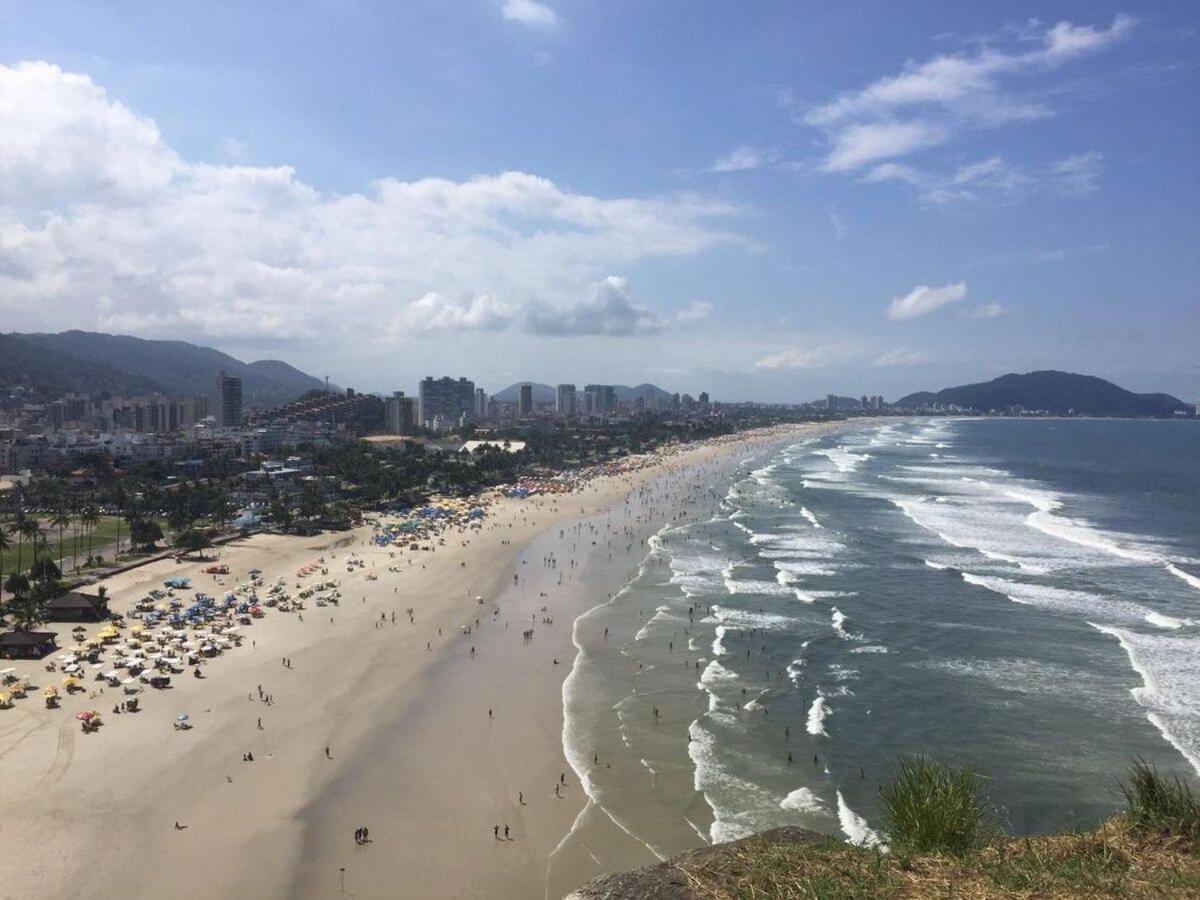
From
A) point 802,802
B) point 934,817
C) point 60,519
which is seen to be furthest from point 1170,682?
point 60,519

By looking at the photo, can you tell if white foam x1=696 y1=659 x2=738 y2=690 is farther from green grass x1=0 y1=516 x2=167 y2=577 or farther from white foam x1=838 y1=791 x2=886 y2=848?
green grass x1=0 y1=516 x2=167 y2=577

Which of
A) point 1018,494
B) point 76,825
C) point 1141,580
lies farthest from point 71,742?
point 1018,494

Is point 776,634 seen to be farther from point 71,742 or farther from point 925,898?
point 925,898

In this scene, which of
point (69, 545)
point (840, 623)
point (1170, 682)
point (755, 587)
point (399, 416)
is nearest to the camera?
point (1170, 682)

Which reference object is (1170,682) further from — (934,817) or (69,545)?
(69,545)

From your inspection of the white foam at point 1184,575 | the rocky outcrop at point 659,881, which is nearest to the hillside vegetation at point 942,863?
the rocky outcrop at point 659,881

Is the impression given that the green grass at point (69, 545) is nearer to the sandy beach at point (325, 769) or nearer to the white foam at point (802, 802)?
the sandy beach at point (325, 769)

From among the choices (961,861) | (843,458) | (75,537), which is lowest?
(75,537)

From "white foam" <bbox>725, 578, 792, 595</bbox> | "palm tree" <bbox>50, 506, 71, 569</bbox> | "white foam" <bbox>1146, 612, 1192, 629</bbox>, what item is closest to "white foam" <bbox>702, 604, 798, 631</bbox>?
"white foam" <bbox>725, 578, 792, 595</bbox>
